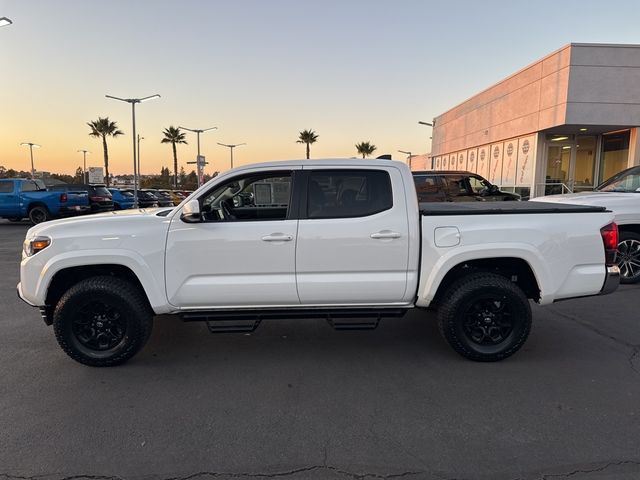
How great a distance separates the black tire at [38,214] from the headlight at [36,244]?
1524 cm

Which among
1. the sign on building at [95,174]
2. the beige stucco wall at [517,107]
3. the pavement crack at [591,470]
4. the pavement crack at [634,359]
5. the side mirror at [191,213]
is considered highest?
the beige stucco wall at [517,107]

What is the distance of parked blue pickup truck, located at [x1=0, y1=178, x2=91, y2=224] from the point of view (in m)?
17.2

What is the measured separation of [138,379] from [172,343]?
2.89ft

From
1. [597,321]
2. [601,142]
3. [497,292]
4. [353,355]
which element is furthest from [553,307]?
[601,142]

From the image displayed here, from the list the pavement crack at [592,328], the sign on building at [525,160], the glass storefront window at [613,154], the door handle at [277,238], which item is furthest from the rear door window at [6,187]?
the glass storefront window at [613,154]

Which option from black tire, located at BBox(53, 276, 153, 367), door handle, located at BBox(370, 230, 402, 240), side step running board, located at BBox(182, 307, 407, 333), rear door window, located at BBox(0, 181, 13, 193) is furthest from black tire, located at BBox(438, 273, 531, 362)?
rear door window, located at BBox(0, 181, 13, 193)

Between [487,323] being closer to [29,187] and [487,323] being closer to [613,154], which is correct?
[29,187]

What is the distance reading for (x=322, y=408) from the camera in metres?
3.49

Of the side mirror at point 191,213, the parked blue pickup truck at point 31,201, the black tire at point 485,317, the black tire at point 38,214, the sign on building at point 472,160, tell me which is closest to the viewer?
the side mirror at point 191,213

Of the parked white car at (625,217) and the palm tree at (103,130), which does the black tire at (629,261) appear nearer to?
the parked white car at (625,217)

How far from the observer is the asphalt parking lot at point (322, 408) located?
9.21 feet

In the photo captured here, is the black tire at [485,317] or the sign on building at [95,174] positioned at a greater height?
the sign on building at [95,174]

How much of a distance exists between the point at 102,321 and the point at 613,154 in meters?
22.5

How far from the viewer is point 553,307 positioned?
247 inches
